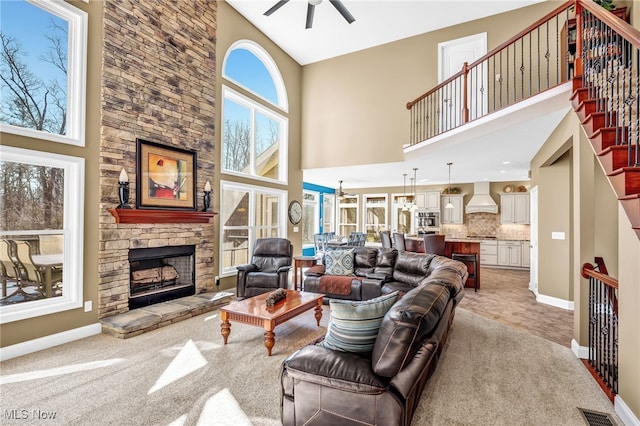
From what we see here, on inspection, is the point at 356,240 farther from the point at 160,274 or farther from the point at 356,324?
the point at 356,324

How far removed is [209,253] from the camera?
5332 mm

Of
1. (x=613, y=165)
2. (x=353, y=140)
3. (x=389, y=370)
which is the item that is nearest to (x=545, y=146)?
(x=613, y=165)

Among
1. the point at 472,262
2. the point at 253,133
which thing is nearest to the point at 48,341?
the point at 253,133

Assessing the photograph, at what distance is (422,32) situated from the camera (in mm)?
6742

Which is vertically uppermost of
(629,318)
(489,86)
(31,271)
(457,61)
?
(457,61)

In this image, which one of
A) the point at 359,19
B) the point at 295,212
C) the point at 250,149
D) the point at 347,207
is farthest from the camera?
the point at 347,207

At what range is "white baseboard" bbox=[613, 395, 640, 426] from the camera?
6.78ft

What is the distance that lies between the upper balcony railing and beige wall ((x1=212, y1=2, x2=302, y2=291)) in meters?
2.94

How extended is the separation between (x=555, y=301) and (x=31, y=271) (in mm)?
7446

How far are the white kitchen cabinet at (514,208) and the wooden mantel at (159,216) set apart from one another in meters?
8.82

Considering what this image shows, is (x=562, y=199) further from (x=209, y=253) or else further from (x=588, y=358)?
(x=209, y=253)

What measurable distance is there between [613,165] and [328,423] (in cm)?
269

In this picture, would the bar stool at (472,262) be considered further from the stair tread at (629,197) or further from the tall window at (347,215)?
the tall window at (347,215)

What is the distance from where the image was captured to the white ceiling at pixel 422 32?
431 centimetres
